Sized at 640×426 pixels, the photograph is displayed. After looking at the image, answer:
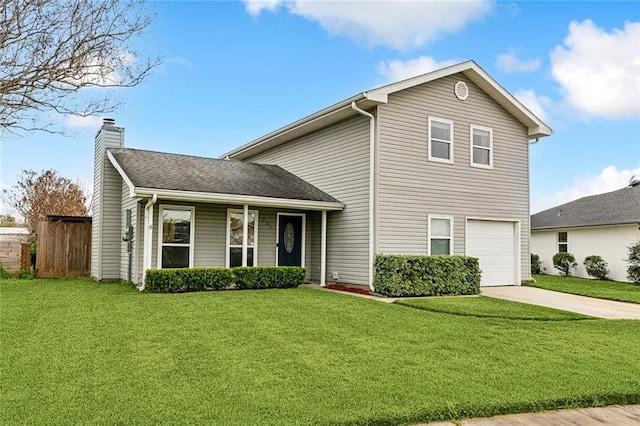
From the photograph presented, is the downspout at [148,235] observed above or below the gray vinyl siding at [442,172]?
below

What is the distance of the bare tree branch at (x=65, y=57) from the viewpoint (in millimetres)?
8133

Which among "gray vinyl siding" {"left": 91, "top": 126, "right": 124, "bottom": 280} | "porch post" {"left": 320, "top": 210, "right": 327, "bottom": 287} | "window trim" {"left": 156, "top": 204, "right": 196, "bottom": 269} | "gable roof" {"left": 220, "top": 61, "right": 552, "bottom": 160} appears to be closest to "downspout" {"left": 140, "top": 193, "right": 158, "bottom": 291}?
"window trim" {"left": 156, "top": 204, "right": 196, "bottom": 269}

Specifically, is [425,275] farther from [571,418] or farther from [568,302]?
[571,418]

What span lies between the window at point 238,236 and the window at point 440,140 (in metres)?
5.21

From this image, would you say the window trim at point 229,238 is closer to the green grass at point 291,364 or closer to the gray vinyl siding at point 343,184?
the gray vinyl siding at point 343,184

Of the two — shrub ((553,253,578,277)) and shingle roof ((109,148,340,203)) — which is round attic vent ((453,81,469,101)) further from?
shrub ((553,253,578,277))

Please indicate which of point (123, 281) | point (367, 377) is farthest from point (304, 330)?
point (123, 281)

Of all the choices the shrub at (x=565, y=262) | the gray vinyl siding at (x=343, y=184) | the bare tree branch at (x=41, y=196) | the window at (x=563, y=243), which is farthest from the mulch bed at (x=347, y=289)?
the bare tree branch at (x=41, y=196)

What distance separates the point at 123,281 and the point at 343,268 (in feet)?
20.2

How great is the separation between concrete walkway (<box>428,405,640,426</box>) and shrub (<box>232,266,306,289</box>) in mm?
8268

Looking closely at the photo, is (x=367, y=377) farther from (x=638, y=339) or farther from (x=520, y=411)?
(x=638, y=339)

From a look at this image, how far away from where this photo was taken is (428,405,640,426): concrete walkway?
3.77 meters

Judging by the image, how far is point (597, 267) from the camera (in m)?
19.1

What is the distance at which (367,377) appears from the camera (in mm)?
4680
